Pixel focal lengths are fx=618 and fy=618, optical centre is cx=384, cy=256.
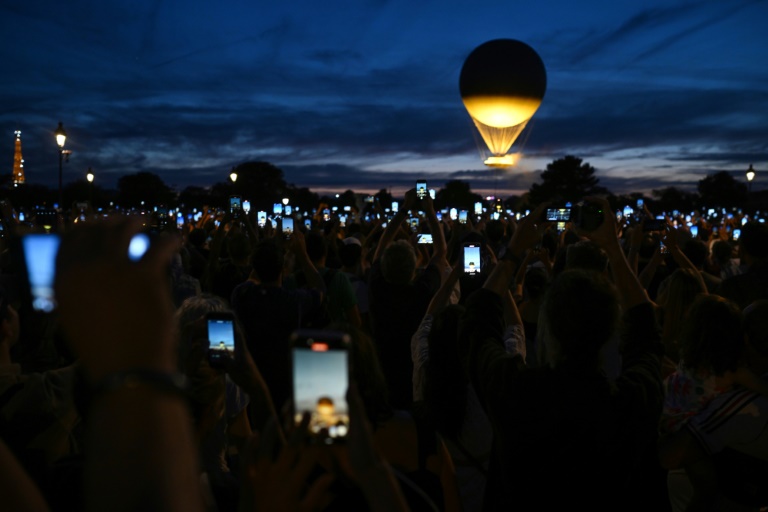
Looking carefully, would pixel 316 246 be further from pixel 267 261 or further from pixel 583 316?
pixel 583 316

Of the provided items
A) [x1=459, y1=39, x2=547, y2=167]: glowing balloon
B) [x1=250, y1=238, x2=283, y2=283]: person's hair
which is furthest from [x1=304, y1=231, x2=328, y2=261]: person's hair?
[x1=459, y1=39, x2=547, y2=167]: glowing balloon

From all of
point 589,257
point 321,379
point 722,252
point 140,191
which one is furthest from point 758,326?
point 140,191

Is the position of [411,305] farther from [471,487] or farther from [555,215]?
[471,487]

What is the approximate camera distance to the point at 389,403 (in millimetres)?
2637

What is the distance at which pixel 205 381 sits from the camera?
2.80m

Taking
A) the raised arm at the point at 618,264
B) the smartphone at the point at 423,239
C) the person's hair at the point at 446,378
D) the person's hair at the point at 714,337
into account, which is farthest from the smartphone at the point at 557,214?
the smartphone at the point at 423,239

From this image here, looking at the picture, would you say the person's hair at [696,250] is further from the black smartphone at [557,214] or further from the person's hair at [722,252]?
the black smartphone at [557,214]

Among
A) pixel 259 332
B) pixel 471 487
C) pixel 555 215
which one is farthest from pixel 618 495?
pixel 555 215

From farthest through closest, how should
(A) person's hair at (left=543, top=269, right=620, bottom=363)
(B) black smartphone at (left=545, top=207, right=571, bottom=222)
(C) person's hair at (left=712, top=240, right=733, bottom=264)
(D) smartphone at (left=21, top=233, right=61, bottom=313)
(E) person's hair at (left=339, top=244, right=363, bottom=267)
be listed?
(C) person's hair at (left=712, top=240, right=733, bottom=264)
(E) person's hair at (left=339, top=244, right=363, bottom=267)
(B) black smartphone at (left=545, top=207, right=571, bottom=222)
(A) person's hair at (left=543, top=269, right=620, bottom=363)
(D) smartphone at (left=21, top=233, right=61, bottom=313)

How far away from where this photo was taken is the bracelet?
962 millimetres

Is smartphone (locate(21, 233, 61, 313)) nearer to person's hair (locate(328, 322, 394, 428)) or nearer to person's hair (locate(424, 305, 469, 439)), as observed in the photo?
person's hair (locate(328, 322, 394, 428))

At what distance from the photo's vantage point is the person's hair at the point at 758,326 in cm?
352

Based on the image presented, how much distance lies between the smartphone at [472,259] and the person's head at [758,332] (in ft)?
7.51

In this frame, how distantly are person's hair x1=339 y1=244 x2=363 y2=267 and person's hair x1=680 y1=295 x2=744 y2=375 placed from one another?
4026 millimetres
